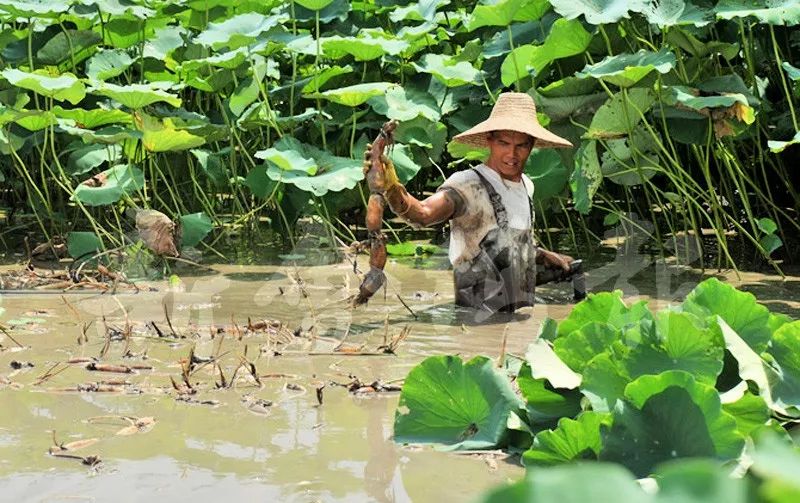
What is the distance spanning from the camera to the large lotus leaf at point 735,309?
2371 mm

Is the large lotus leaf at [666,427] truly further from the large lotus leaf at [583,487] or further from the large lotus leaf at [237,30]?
the large lotus leaf at [237,30]

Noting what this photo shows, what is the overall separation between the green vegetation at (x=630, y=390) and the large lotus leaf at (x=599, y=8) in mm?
2352

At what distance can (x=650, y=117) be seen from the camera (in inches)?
206

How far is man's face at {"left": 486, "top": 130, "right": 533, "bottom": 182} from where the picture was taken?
4.03m

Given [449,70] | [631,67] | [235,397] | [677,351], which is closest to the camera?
[677,351]

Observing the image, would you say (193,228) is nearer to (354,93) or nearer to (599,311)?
(354,93)

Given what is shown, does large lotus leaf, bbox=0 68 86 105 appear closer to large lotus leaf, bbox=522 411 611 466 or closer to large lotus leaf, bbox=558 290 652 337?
large lotus leaf, bbox=558 290 652 337

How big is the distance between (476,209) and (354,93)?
1.37 m

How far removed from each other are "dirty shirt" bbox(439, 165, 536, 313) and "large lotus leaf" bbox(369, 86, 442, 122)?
58.4 inches

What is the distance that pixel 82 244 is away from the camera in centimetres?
508

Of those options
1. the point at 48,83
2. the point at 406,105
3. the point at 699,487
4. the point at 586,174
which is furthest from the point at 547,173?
the point at 699,487

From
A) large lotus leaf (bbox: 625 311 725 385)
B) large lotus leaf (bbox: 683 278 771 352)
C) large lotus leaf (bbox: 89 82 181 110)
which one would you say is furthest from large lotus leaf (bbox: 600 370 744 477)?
large lotus leaf (bbox: 89 82 181 110)

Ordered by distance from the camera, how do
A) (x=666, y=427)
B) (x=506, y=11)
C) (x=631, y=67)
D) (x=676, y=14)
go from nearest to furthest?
(x=666, y=427) → (x=631, y=67) → (x=676, y=14) → (x=506, y=11)

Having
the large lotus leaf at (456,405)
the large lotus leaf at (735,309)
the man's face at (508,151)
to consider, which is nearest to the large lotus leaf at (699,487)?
the large lotus leaf at (456,405)
